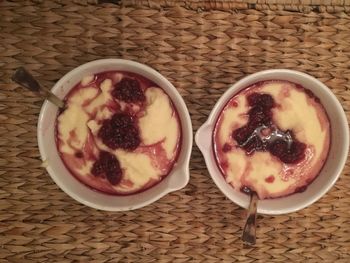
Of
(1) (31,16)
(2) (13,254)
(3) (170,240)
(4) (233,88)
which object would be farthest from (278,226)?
(1) (31,16)

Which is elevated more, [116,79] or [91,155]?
[116,79]

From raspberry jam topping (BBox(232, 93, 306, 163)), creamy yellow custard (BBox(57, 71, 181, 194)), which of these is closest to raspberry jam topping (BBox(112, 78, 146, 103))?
creamy yellow custard (BBox(57, 71, 181, 194))

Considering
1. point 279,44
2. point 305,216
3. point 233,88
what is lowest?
point 305,216

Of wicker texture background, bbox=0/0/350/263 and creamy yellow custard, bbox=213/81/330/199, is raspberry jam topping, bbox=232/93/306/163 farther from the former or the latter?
wicker texture background, bbox=0/0/350/263

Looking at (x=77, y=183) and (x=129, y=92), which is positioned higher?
(x=129, y=92)

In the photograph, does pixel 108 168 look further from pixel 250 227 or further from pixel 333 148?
pixel 333 148

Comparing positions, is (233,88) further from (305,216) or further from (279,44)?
(305,216)

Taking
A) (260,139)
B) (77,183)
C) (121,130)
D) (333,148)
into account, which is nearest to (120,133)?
(121,130)

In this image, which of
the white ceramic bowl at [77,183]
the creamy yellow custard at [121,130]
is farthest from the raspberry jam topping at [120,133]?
Result: the white ceramic bowl at [77,183]
